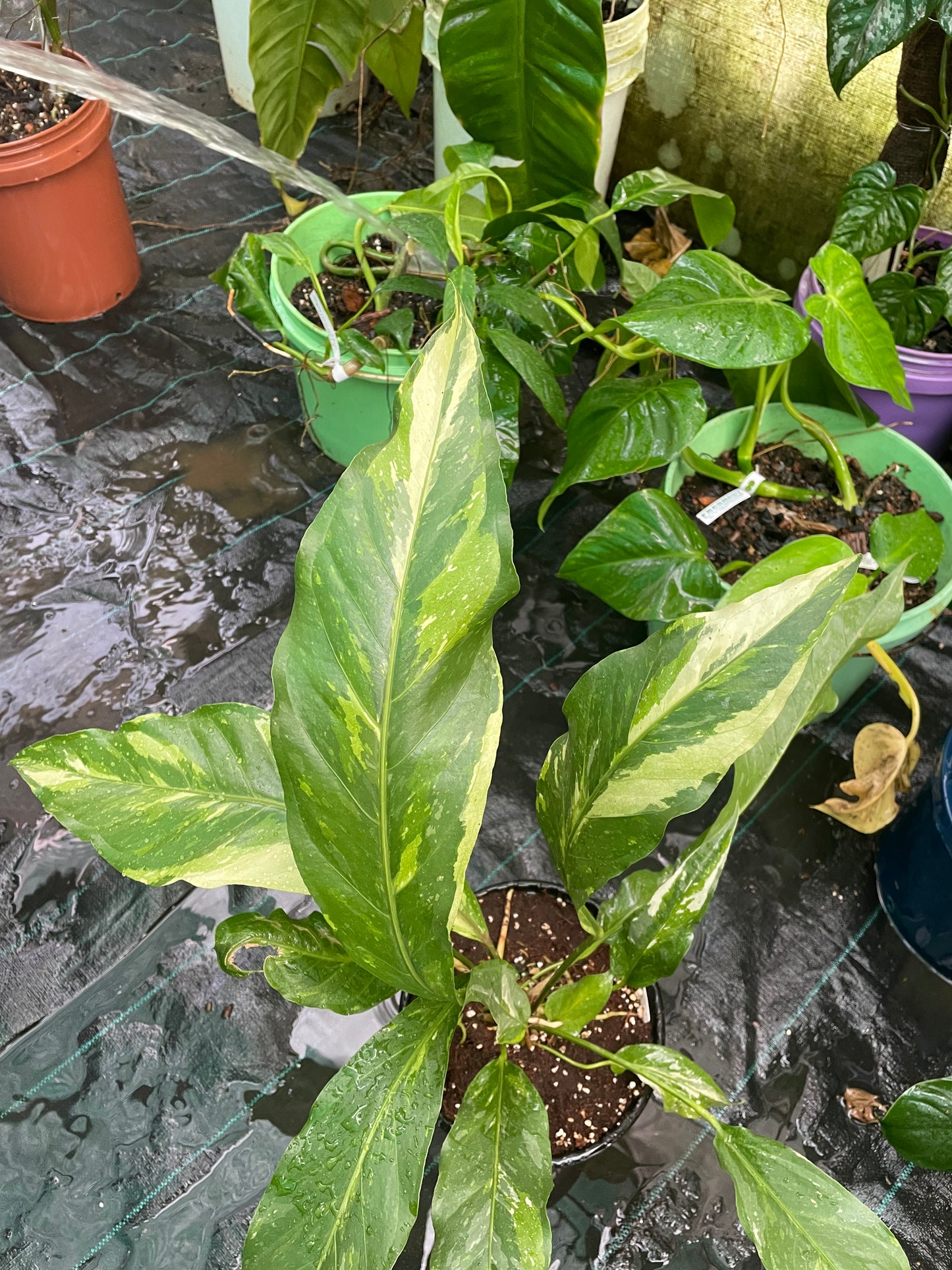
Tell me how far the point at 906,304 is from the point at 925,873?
739 millimetres

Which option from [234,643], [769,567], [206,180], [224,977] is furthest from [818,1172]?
[206,180]

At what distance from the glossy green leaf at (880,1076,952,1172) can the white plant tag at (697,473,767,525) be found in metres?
0.72

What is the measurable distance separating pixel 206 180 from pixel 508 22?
40.9 inches

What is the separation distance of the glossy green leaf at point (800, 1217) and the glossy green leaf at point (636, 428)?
0.69 metres

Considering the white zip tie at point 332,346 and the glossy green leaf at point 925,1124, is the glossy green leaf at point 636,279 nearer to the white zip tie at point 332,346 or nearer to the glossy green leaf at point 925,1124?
the white zip tie at point 332,346

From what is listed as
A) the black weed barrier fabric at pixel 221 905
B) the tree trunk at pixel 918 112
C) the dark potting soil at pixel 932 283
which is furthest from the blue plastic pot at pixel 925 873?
the tree trunk at pixel 918 112

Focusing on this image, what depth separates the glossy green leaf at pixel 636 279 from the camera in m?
1.19

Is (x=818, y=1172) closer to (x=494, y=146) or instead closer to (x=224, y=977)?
(x=224, y=977)

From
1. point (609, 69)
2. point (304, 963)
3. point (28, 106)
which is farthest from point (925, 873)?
point (28, 106)

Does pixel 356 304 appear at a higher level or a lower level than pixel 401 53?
lower

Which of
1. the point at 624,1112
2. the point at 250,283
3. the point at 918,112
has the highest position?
the point at 918,112

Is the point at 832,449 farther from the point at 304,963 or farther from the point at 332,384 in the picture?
the point at 304,963

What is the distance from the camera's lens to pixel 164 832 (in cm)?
78

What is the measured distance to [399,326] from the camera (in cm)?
129
